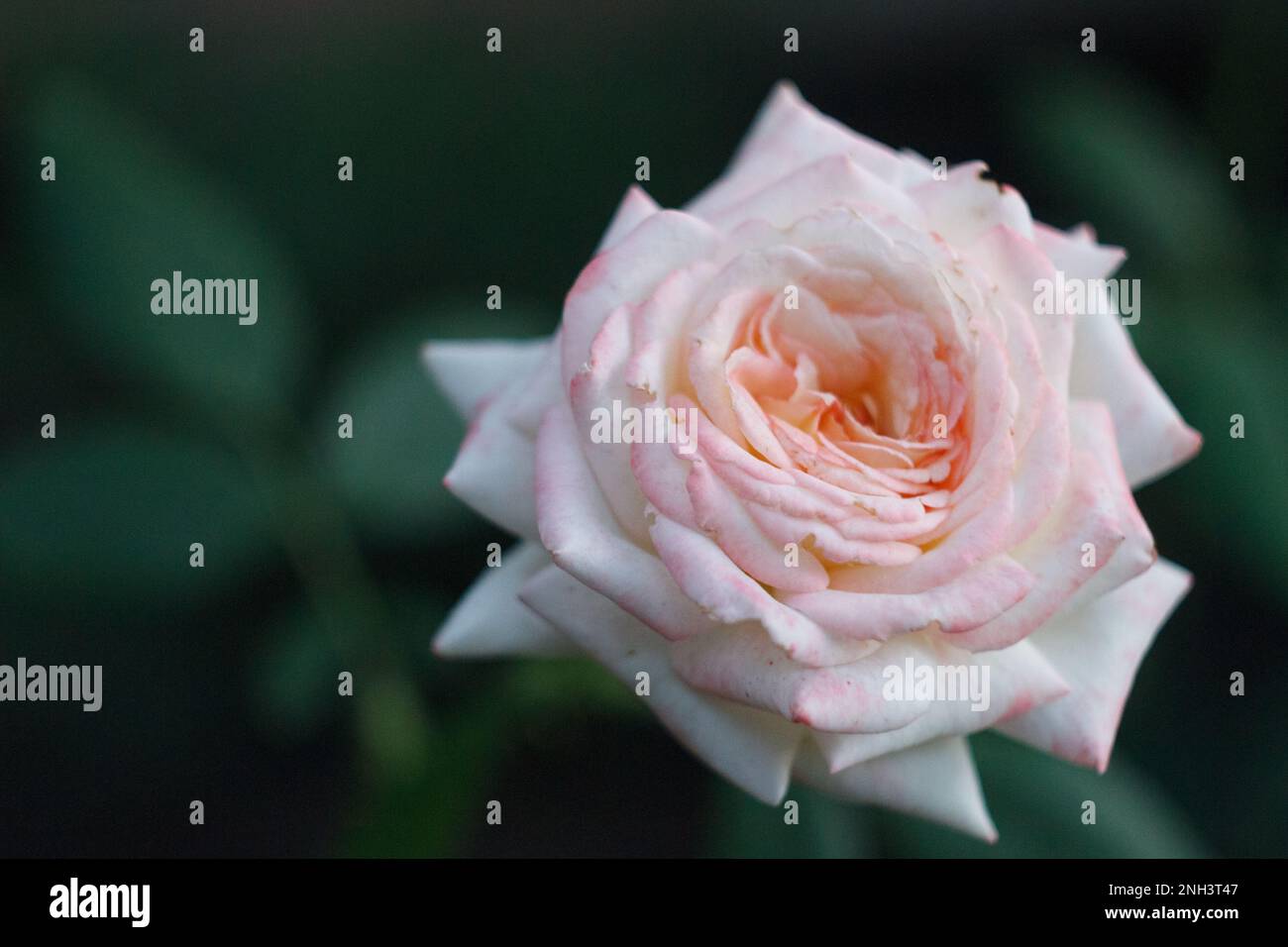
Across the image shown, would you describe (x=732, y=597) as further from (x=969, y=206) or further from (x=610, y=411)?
(x=969, y=206)

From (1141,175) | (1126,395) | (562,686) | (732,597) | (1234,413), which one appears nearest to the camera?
(732,597)

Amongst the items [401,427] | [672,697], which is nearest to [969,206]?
[672,697]

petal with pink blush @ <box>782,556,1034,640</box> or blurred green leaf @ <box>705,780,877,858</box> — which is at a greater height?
petal with pink blush @ <box>782,556,1034,640</box>

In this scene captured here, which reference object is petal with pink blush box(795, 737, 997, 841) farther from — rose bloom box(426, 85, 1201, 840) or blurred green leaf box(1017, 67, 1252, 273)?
blurred green leaf box(1017, 67, 1252, 273)

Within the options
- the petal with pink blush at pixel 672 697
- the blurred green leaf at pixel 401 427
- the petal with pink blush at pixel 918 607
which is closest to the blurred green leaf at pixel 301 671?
the blurred green leaf at pixel 401 427

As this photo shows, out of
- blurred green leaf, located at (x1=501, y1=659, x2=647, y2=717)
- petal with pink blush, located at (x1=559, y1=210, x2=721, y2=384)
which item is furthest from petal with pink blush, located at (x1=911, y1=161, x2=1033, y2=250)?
blurred green leaf, located at (x1=501, y1=659, x2=647, y2=717)
